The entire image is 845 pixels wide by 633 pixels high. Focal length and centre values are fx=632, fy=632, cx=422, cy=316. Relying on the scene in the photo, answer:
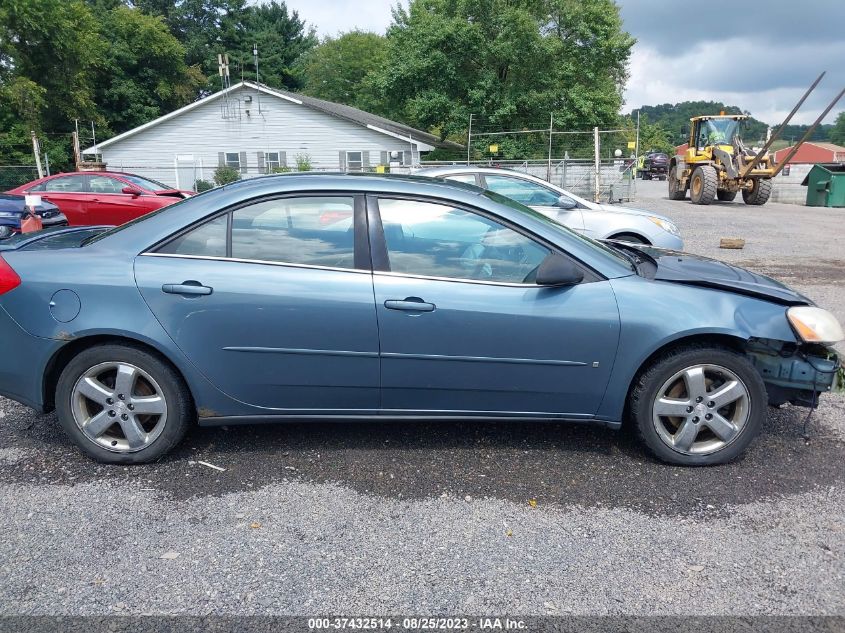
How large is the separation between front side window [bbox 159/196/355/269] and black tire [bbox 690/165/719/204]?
21.0 m

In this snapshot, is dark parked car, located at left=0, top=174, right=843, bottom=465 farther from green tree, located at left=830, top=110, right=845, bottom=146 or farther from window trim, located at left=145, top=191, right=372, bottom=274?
green tree, located at left=830, top=110, right=845, bottom=146

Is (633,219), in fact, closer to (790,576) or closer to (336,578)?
(790,576)

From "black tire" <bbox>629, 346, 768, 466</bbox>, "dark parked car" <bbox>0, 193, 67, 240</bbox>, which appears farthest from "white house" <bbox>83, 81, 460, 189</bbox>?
"black tire" <bbox>629, 346, 768, 466</bbox>

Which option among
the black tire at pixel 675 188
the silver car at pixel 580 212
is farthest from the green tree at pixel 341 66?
the silver car at pixel 580 212

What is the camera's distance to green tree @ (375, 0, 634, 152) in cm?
3678

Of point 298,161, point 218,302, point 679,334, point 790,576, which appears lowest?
point 790,576

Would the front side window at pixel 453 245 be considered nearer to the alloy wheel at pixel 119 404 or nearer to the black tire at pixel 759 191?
the alloy wheel at pixel 119 404

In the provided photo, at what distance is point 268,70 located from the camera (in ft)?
182

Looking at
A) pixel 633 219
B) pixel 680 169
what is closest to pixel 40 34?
pixel 680 169

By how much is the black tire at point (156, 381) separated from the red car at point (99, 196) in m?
9.70

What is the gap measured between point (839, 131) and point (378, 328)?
12465cm

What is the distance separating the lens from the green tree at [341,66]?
5984 cm

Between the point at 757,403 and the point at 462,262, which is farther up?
the point at 462,262

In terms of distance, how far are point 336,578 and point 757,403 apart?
2.36 m
